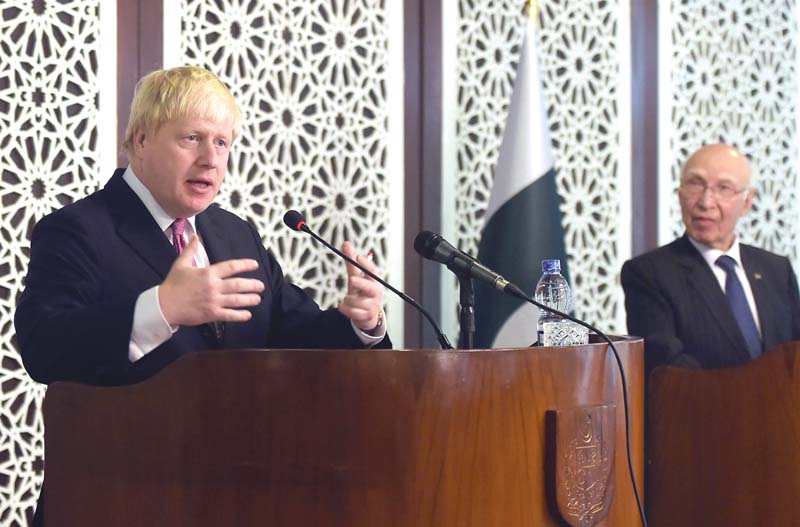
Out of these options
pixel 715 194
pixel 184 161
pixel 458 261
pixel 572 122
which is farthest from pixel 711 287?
pixel 184 161

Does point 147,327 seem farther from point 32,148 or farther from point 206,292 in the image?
point 32,148

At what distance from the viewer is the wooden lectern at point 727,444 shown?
3.26 meters

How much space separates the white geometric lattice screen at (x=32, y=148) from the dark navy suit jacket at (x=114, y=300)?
126 cm

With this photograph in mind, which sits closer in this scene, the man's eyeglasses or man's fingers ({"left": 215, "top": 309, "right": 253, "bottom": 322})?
man's fingers ({"left": 215, "top": 309, "right": 253, "bottom": 322})

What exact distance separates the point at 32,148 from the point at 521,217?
1866 mm

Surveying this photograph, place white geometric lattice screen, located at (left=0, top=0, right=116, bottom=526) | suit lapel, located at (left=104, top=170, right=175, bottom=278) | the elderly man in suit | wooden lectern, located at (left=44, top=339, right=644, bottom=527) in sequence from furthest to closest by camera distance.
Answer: the elderly man in suit → white geometric lattice screen, located at (left=0, top=0, right=116, bottom=526) → suit lapel, located at (left=104, top=170, right=175, bottom=278) → wooden lectern, located at (left=44, top=339, right=644, bottom=527)

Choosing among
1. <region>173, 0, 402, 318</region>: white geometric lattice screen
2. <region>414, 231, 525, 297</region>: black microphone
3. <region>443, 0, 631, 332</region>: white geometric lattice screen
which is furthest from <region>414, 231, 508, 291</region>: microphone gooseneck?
<region>443, 0, 631, 332</region>: white geometric lattice screen

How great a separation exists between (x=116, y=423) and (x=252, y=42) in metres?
2.52

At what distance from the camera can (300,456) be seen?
73.2 inches

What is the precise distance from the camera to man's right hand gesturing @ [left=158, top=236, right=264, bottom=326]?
1.88 metres

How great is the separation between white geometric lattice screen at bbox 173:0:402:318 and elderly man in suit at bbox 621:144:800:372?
112cm

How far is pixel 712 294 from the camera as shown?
3.95 m

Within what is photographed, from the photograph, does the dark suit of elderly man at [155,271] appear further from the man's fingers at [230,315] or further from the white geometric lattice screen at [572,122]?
the white geometric lattice screen at [572,122]

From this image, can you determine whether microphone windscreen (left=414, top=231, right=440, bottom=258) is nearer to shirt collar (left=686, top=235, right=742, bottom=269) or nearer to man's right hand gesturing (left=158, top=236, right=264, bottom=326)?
man's right hand gesturing (left=158, top=236, right=264, bottom=326)
